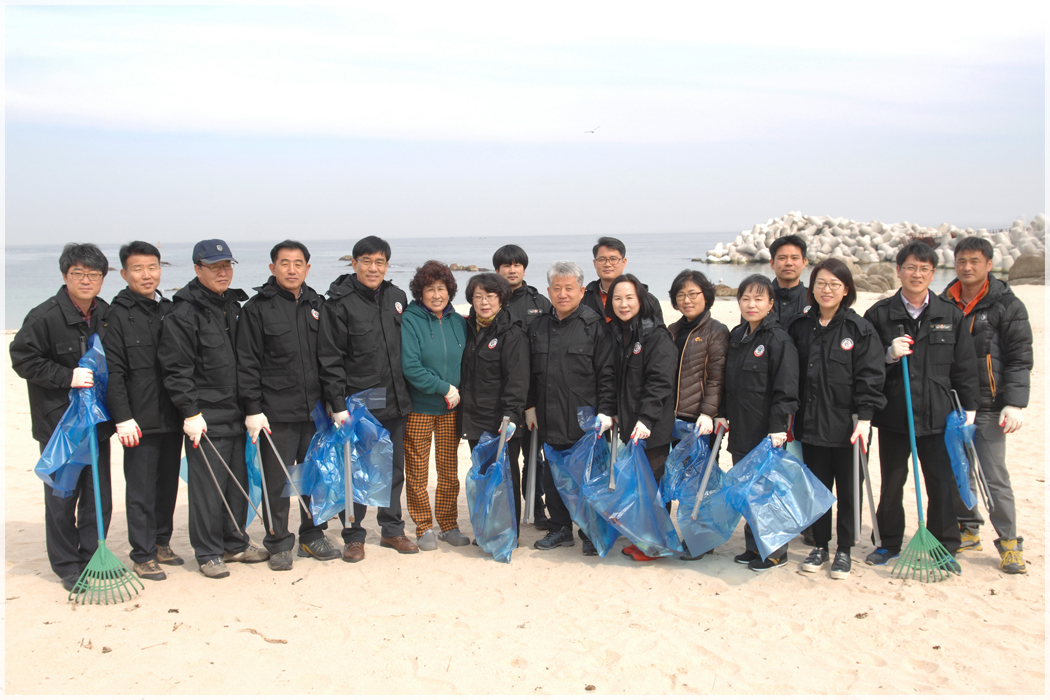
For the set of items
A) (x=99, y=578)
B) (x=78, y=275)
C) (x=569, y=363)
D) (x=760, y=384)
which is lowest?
(x=99, y=578)

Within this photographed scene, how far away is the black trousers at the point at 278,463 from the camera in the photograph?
3.99 metres

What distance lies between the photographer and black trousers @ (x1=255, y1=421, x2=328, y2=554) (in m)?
3.99

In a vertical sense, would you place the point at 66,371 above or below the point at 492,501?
above

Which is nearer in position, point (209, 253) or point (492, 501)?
point (209, 253)

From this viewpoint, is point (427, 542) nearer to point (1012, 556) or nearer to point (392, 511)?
point (392, 511)

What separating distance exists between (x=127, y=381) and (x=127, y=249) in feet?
2.33

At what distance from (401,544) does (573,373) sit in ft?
4.97

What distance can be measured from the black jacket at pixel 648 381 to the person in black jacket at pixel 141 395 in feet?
8.25

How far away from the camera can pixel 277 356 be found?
389cm

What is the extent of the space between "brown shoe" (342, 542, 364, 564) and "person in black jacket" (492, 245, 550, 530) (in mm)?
1076

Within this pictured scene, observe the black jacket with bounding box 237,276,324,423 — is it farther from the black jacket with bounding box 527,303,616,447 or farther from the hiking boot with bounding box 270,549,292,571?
the black jacket with bounding box 527,303,616,447

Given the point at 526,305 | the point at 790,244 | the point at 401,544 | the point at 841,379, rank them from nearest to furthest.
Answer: the point at 841,379 < the point at 401,544 < the point at 790,244 < the point at 526,305

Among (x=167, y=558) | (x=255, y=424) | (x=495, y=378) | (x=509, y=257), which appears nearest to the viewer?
(x=255, y=424)

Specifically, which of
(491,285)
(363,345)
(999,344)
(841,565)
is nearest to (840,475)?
(841,565)
